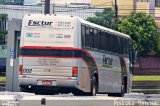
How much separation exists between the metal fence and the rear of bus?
2142 inches

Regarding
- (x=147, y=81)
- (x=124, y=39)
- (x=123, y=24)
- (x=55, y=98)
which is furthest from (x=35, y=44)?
(x=123, y=24)

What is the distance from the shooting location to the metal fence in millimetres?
76562

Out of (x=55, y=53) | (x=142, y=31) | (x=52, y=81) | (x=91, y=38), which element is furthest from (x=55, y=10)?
(x=55, y=53)

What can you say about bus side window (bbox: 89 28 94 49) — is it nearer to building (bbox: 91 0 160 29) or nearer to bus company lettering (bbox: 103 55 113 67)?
bus company lettering (bbox: 103 55 113 67)

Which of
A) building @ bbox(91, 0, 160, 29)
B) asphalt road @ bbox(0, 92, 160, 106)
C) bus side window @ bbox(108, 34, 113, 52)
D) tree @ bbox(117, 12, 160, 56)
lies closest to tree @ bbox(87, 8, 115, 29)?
tree @ bbox(117, 12, 160, 56)

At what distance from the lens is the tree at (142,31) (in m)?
73.1

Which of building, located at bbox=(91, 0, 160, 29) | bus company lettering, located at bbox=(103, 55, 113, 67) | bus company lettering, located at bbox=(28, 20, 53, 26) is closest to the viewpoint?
bus company lettering, located at bbox=(28, 20, 53, 26)

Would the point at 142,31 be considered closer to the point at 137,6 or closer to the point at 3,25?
the point at 137,6

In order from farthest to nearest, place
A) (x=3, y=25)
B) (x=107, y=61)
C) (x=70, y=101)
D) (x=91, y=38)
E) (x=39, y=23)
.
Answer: (x=3, y=25), (x=107, y=61), (x=91, y=38), (x=39, y=23), (x=70, y=101)

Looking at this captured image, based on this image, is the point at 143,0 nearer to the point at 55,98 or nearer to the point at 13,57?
the point at 13,57

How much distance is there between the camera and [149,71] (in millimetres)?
73688

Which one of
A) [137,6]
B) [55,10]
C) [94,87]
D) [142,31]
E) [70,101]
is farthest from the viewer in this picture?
[137,6]

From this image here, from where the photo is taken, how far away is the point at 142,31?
7356 centimetres

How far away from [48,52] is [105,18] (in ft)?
171
